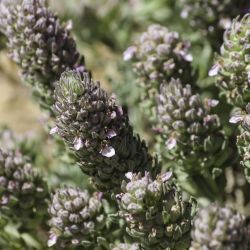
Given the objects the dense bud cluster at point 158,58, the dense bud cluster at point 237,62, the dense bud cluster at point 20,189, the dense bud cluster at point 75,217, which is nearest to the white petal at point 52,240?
the dense bud cluster at point 75,217

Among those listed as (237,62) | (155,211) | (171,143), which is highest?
(237,62)

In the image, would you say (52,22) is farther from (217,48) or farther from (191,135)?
(217,48)

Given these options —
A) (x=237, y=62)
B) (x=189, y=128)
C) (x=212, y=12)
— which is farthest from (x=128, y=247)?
(x=212, y=12)

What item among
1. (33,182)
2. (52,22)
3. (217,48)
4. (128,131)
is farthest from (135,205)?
(217,48)

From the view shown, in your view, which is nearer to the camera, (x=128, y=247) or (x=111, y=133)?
(x=111, y=133)

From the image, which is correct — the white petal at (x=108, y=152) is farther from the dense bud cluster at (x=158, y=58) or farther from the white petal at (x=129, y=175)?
the dense bud cluster at (x=158, y=58)

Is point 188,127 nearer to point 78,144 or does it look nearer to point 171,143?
point 171,143

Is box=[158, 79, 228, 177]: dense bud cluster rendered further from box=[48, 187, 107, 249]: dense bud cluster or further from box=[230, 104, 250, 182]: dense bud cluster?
box=[48, 187, 107, 249]: dense bud cluster
